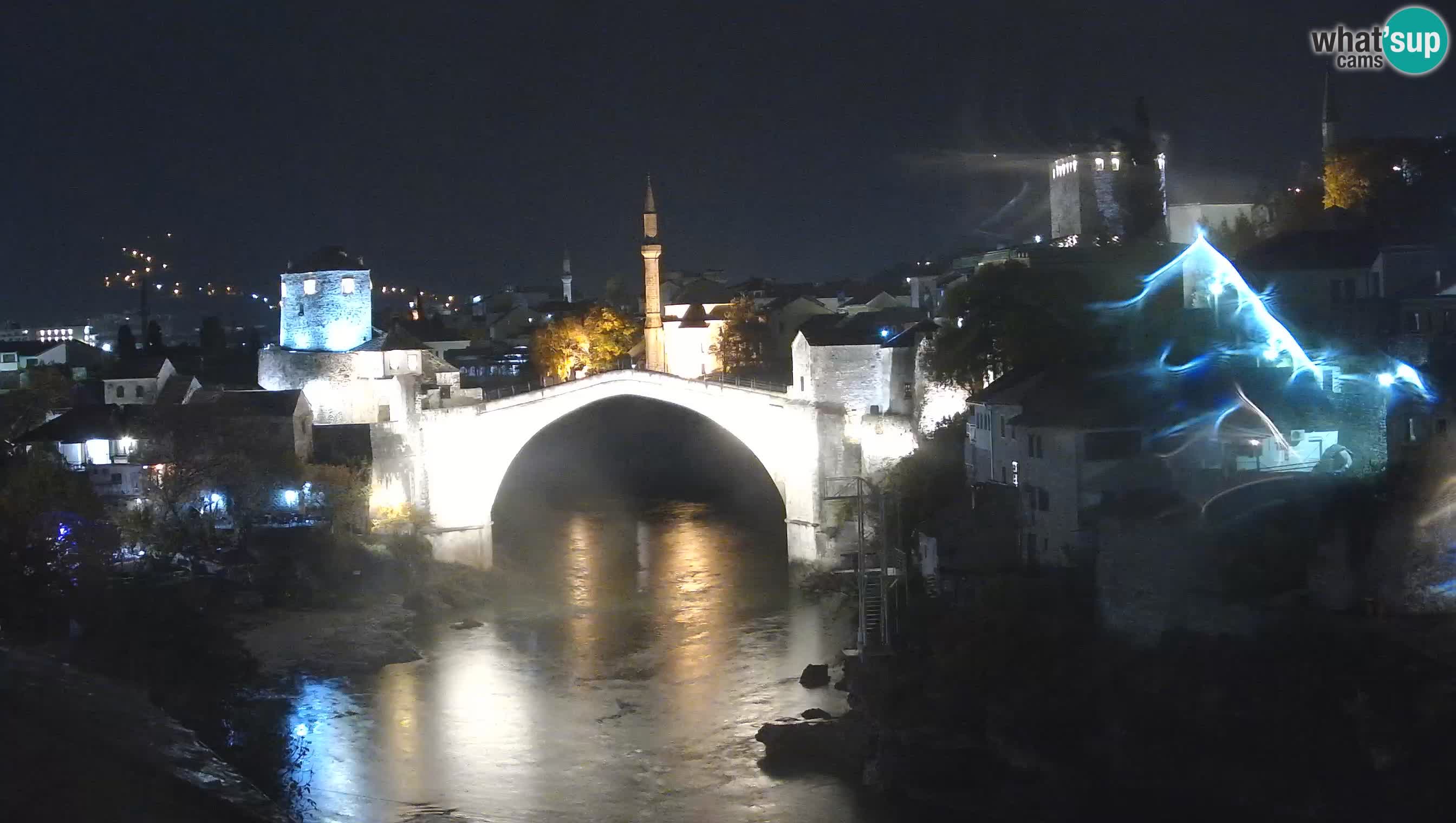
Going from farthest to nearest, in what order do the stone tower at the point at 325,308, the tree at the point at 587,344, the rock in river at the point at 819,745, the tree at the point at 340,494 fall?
the tree at the point at 587,344
the stone tower at the point at 325,308
the tree at the point at 340,494
the rock in river at the point at 819,745

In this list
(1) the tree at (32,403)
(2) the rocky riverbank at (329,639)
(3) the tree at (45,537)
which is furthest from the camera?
(1) the tree at (32,403)

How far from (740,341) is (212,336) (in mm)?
15051

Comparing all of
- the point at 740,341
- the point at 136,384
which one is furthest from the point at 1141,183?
the point at 136,384

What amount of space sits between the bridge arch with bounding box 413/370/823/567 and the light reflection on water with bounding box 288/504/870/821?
3.81 ft

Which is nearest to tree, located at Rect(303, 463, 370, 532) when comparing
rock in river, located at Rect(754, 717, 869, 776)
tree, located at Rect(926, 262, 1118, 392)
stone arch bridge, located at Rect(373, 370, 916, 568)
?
stone arch bridge, located at Rect(373, 370, 916, 568)

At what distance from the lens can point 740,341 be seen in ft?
133

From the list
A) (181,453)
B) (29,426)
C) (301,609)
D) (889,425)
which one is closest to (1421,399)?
(889,425)

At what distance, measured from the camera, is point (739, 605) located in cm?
2473

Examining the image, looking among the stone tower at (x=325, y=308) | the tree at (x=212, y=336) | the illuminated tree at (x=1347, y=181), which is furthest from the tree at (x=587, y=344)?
the illuminated tree at (x=1347, y=181)

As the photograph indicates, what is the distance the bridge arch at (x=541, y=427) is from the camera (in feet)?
90.1

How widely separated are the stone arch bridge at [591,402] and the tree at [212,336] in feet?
54.2

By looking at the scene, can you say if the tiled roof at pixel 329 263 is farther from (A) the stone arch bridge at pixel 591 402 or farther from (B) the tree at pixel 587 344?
(B) the tree at pixel 587 344

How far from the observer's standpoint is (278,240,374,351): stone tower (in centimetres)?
2998

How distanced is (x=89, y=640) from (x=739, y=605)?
9.62 m
